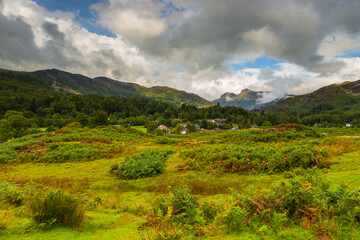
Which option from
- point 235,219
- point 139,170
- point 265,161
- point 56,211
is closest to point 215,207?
point 235,219

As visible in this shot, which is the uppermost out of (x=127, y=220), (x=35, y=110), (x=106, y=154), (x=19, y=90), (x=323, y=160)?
(x=19, y=90)

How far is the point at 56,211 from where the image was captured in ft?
16.2

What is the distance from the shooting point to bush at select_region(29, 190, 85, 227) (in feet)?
15.6

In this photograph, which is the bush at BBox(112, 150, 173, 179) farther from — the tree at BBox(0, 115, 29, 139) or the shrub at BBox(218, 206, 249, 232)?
the tree at BBox(0, 115, 29, 139)

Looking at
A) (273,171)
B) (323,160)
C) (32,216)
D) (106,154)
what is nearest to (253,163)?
(273,171)

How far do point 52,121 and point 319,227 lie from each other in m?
125

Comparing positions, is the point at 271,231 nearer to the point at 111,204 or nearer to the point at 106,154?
the point at 111,204

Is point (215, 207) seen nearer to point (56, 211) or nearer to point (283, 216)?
point (283, 216)

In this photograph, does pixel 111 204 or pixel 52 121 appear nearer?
pixel 111 204

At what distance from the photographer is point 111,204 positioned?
8453 mm

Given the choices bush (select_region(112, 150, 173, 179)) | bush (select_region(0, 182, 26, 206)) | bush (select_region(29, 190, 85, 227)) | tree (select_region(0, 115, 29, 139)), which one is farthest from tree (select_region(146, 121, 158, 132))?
bush (select_region(29, 190, 85, 227))

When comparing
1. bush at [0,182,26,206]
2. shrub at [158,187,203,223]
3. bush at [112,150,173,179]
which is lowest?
bush at [112,150,173,179]

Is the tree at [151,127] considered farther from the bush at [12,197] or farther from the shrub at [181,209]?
the shrub at [181,209]

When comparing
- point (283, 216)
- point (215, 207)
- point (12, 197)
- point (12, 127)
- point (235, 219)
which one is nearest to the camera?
point (283, 216)
